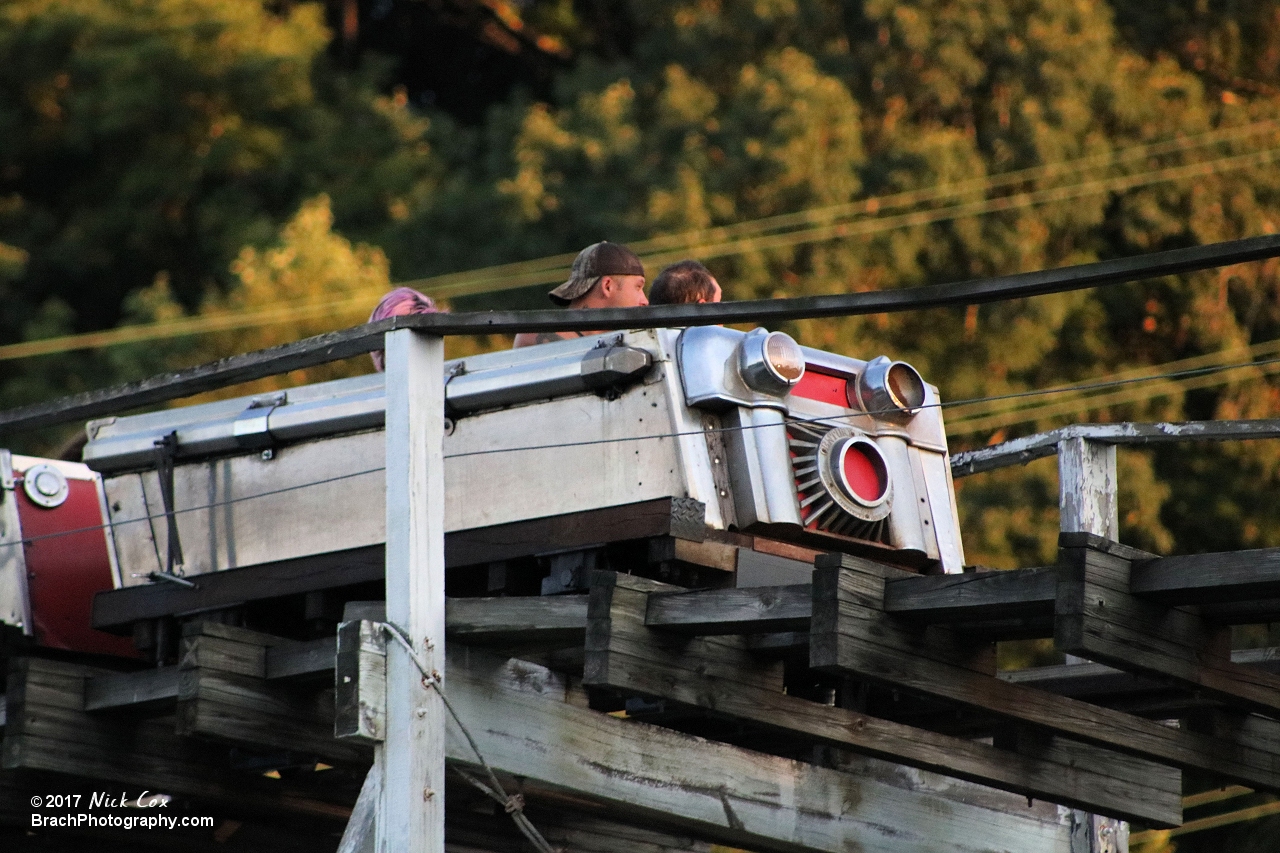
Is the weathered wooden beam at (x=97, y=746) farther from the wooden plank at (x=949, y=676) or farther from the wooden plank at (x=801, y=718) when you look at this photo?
the wooden plank at (x=949, y=676)

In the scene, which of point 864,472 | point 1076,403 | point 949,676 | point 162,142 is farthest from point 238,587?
point 162,142

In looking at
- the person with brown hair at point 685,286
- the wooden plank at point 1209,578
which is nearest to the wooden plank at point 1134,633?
the wooden plank at point 1209,578

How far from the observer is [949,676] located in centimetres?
561

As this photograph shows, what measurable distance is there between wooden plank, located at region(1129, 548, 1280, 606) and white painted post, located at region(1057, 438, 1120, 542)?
180 cm

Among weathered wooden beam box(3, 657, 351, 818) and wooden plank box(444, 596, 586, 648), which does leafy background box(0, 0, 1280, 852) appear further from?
wooden plank box(444, 596, 586, 648)

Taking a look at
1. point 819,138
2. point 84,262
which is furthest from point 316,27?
point 819,138

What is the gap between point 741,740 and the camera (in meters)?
7.27

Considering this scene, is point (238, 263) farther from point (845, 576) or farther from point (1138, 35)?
point (845, 576)

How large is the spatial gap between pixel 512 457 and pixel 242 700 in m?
1.02

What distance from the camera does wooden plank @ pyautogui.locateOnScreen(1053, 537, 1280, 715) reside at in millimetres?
5000

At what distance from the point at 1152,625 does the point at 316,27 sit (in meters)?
22.0


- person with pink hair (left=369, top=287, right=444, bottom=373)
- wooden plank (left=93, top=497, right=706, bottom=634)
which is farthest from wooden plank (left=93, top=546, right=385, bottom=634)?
person with pink hair (left=369, top=287, right=444, bottom=373)

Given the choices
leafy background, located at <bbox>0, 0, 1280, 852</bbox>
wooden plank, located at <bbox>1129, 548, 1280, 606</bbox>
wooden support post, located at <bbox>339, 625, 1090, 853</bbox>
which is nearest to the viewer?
wooden plank, located at <bbox>1129, 548, 1280, 606</bbox>

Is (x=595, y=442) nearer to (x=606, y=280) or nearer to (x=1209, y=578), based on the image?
(x=606, y=280)
